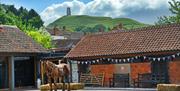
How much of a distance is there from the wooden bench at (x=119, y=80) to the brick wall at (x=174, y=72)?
12.3ft

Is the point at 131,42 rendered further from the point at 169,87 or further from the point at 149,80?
the point at 169,87

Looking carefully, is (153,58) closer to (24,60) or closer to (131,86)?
(131,86)

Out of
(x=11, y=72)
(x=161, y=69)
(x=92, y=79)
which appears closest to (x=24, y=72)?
(x=11, y=72)

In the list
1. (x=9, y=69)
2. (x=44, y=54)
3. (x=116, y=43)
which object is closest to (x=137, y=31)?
(x=116, y=43)

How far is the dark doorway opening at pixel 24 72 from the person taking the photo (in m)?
35.4

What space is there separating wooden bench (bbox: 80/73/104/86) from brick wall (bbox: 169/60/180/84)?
6064 millimetres

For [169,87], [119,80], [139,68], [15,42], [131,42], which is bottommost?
[169,87]

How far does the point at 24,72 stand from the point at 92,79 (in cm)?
556

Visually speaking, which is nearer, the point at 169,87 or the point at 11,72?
the point at 169,87

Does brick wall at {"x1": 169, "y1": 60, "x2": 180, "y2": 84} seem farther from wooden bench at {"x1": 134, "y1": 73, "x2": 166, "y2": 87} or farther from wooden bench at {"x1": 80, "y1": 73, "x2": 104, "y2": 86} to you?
wooden bench at {"x1": 80, "y1": 73, "x2": 104, "y2": 86}

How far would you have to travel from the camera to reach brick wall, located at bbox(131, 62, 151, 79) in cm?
3190

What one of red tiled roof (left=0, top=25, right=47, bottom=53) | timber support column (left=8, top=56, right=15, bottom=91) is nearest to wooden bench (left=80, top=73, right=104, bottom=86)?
red tiled roof (left=0, top=25, right=47, bottom=53)

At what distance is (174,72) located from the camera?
30422mm

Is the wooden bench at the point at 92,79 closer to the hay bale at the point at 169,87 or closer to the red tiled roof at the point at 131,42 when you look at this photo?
the red tiled roof at the point at 131,42
